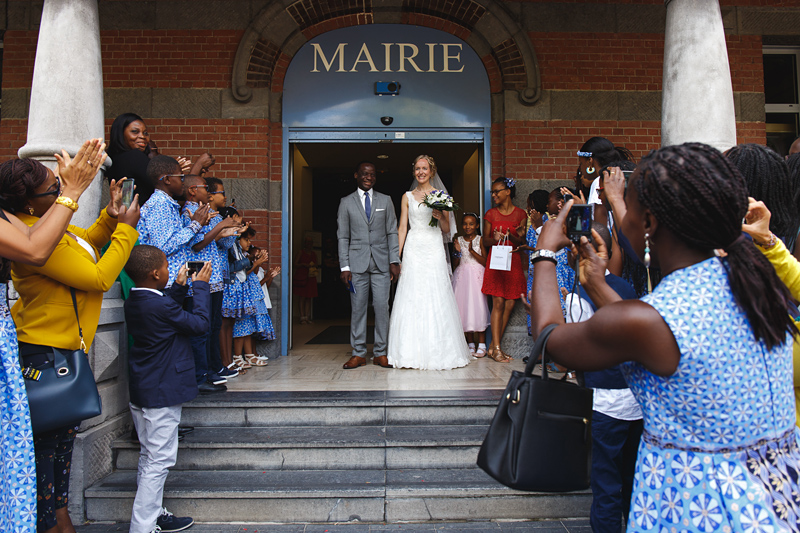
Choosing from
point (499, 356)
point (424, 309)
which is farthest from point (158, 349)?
point (499, 356)

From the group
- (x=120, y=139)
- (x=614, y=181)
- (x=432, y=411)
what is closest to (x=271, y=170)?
(x=120, y=139)

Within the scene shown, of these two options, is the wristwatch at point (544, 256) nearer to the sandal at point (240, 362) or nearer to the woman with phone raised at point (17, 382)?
the woman with phone raised at point (17, 382)

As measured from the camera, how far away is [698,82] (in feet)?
14.3

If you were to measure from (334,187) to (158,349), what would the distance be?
1272cm

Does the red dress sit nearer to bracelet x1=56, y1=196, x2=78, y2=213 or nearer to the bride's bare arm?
the bride's bare arm

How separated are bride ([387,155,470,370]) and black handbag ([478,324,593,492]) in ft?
14.1

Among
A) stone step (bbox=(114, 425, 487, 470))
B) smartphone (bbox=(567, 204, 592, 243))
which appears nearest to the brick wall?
stone step (bbox=(114, 425, 487, 470))

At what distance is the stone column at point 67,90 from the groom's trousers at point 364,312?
2796 millimetres

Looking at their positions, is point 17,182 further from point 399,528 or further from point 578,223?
point 399,528

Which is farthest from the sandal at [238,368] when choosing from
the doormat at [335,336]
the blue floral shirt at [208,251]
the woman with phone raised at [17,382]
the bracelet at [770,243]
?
the bracelet at [770,243]

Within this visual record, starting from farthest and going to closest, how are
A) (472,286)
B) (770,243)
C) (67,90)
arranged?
(472,286), (67,90), (770,243)

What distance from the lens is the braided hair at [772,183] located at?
203 cm

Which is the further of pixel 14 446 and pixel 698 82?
pixel 698 82

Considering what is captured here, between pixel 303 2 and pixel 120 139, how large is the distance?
345 centimetres
